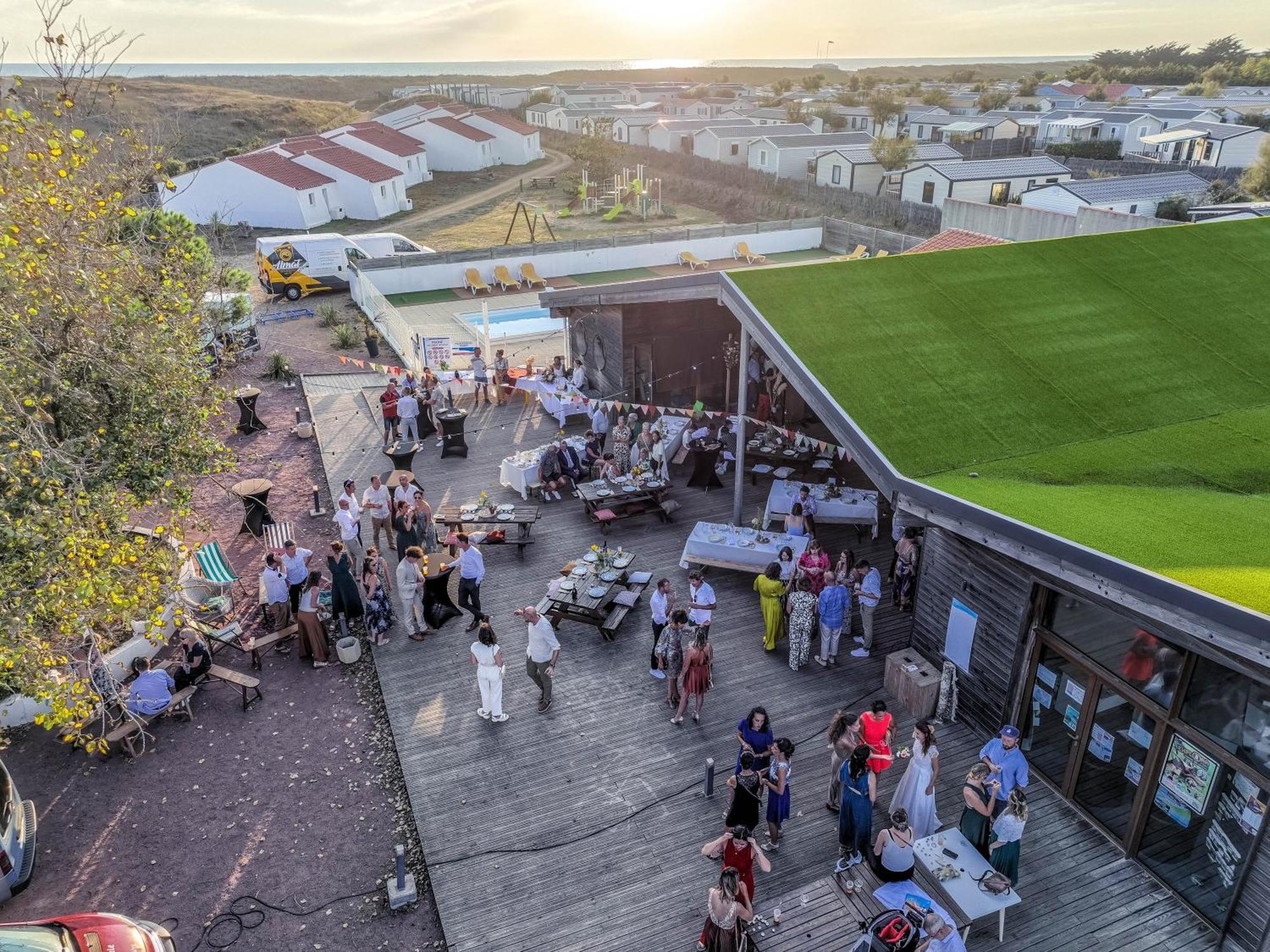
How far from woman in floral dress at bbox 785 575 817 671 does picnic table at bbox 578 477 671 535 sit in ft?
14.3

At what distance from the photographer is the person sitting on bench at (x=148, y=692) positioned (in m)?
9.92

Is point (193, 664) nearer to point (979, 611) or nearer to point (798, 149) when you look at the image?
point (979, 611)

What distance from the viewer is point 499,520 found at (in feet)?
45.8

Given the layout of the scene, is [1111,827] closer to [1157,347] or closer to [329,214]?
[1157,347]

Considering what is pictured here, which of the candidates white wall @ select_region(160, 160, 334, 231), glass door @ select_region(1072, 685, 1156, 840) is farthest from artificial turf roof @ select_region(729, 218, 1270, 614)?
white wall @ select_region(160, 160, 334, 231)

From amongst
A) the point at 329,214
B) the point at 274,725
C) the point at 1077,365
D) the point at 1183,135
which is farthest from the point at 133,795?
the point at 1183,135

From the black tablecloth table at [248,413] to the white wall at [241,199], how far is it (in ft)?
110

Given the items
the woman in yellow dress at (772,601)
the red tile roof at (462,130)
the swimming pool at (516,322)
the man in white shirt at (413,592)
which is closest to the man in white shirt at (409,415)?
the man in white shirt at (413,592)

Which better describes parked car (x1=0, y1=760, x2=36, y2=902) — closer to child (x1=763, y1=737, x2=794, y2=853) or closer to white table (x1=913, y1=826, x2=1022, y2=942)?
child (x1=763, y1=737, x2=794, y2=853)

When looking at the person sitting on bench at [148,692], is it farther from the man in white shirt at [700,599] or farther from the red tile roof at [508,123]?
the red tile roof at [508,123]

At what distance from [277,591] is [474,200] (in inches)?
2116

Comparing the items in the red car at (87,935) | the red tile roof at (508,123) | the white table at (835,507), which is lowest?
the white table at (835,507)

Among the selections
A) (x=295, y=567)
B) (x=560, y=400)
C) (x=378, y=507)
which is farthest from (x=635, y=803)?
(x=560, y=400)

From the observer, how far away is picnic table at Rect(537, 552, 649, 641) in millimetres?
11539
